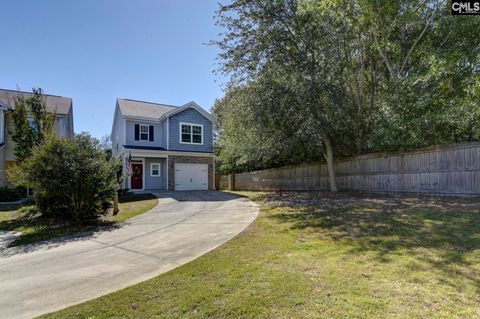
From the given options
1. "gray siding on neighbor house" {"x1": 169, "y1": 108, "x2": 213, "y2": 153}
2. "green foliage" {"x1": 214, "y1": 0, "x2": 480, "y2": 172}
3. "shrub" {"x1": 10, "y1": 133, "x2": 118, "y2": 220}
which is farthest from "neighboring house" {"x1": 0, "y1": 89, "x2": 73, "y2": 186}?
"green foliage" {"x1": 214, "y1": 0, "x2": 480, "y2": 172}

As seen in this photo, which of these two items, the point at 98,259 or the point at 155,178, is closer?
the point at 98,259

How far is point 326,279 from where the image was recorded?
3.72m

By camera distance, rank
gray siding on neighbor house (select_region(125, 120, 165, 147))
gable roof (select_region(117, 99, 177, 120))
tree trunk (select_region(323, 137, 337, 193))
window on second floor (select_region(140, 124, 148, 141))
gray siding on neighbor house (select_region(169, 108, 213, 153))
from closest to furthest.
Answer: tree trunk (select_region(323, 137, 337, 193)) < gray siding on neighbor house (select_region(125, 120, 165, 147)) < gable roof (select_region(117, 99, 177, 120)) < window on second floor (select_region(140, 124, 148, 141)) < gray siding on neighbor house (select_region(169, 108, 213, 153))

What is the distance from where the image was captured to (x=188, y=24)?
12.5m

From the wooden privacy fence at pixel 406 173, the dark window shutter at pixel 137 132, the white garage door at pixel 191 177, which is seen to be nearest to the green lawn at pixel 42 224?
the white garage door at pixel 191 177

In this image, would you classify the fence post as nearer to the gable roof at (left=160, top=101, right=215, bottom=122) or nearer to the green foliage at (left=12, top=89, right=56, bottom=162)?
the gable roof at (left=160, top=101, right=215, bottom=122)

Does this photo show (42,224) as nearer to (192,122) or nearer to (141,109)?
(192,122)

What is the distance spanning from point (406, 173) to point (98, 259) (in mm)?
11689

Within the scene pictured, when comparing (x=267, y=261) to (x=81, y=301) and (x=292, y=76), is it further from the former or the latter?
(x=292, y=76)

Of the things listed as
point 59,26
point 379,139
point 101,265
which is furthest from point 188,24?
point 101,265

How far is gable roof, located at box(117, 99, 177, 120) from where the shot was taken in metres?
19.4

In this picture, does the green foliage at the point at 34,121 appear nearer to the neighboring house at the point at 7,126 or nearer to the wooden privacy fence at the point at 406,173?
the neighboring house at the point at 7,126

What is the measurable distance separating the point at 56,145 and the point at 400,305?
9.89 m

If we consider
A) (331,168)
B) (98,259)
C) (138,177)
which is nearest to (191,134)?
(138,177)
